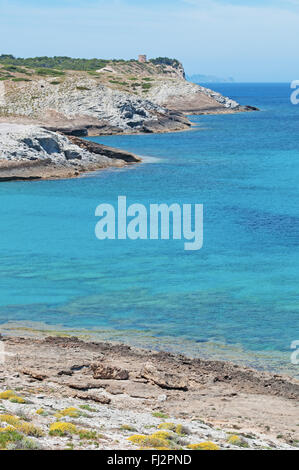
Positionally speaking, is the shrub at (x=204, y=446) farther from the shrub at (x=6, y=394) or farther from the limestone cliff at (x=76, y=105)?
the limestone cliff at (x=76, y=105)

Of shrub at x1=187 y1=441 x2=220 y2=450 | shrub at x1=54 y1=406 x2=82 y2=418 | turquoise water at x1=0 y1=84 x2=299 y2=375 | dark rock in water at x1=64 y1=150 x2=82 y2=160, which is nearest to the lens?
shrub at x1=187 y1=441 x2=220 y2=450

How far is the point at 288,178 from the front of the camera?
62812 millimetres

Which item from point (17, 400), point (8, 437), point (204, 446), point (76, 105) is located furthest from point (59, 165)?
point (8, 437)

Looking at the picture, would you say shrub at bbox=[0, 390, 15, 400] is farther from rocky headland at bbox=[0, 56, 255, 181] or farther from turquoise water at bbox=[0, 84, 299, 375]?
rocky headland at bbox=[0, 56, 255, 181]

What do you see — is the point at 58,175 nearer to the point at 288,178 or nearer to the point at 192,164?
the point at 192,164

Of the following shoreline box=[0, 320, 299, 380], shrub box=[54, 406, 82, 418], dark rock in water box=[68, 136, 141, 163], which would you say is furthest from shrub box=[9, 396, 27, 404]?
dark rock in water box=[68, 136, 141, 163]

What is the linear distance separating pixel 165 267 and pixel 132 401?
49.8ft

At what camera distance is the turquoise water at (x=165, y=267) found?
25375 mm

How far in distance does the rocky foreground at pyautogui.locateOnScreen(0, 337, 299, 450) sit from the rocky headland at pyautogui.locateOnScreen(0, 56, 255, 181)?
4025 cm

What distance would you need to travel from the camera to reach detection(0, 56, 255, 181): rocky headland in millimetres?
62219

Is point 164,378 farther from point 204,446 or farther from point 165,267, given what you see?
point 165,267

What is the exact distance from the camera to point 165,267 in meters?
33.4

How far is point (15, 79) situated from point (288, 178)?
6948 centimetres

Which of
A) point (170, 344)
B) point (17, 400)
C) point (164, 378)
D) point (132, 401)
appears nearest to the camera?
point (17, 400)
